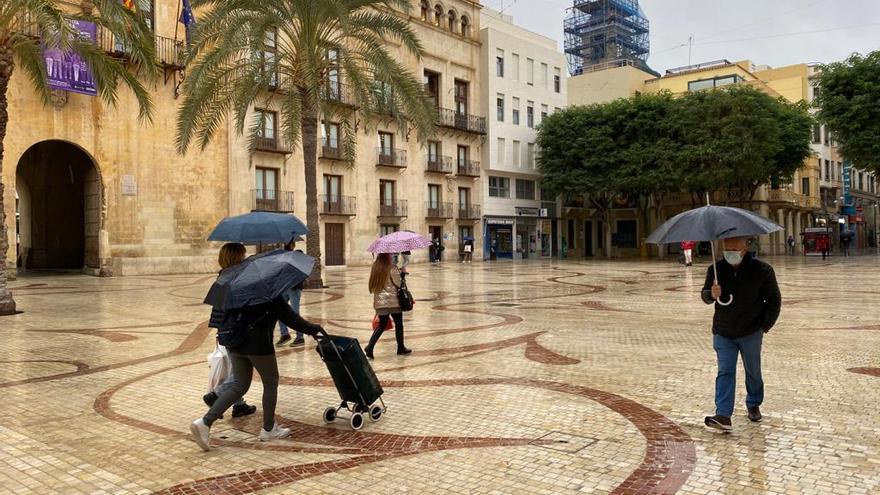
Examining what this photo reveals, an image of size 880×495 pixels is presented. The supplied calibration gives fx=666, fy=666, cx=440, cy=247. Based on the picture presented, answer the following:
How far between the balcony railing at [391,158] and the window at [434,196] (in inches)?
129

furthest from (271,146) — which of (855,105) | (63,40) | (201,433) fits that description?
(201,433)

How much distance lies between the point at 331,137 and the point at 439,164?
8860 millimetres

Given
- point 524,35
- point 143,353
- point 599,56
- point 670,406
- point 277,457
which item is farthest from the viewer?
point 599,56

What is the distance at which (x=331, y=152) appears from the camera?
123ft

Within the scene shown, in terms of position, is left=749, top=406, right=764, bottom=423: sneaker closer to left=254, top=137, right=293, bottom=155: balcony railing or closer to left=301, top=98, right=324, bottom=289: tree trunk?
left=301, top=98, right=324, bottom=289: tree trunk

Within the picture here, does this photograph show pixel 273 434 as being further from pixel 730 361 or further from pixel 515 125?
pixel 515 125

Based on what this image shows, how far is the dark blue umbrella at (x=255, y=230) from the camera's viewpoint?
752cm

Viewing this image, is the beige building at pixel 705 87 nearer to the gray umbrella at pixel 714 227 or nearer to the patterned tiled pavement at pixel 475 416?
the patterned tiled pavement at pixel 475 416

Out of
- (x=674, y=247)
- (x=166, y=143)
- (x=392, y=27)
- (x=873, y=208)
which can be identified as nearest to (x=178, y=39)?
(x=166, y=143)

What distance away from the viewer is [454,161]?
45.5 meters

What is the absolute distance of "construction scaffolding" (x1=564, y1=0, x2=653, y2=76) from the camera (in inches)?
3782

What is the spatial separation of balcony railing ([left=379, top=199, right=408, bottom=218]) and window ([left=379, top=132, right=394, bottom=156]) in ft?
9.70

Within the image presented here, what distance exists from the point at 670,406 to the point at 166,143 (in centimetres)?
2806

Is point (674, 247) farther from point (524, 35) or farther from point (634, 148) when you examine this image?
point (524, 35)
